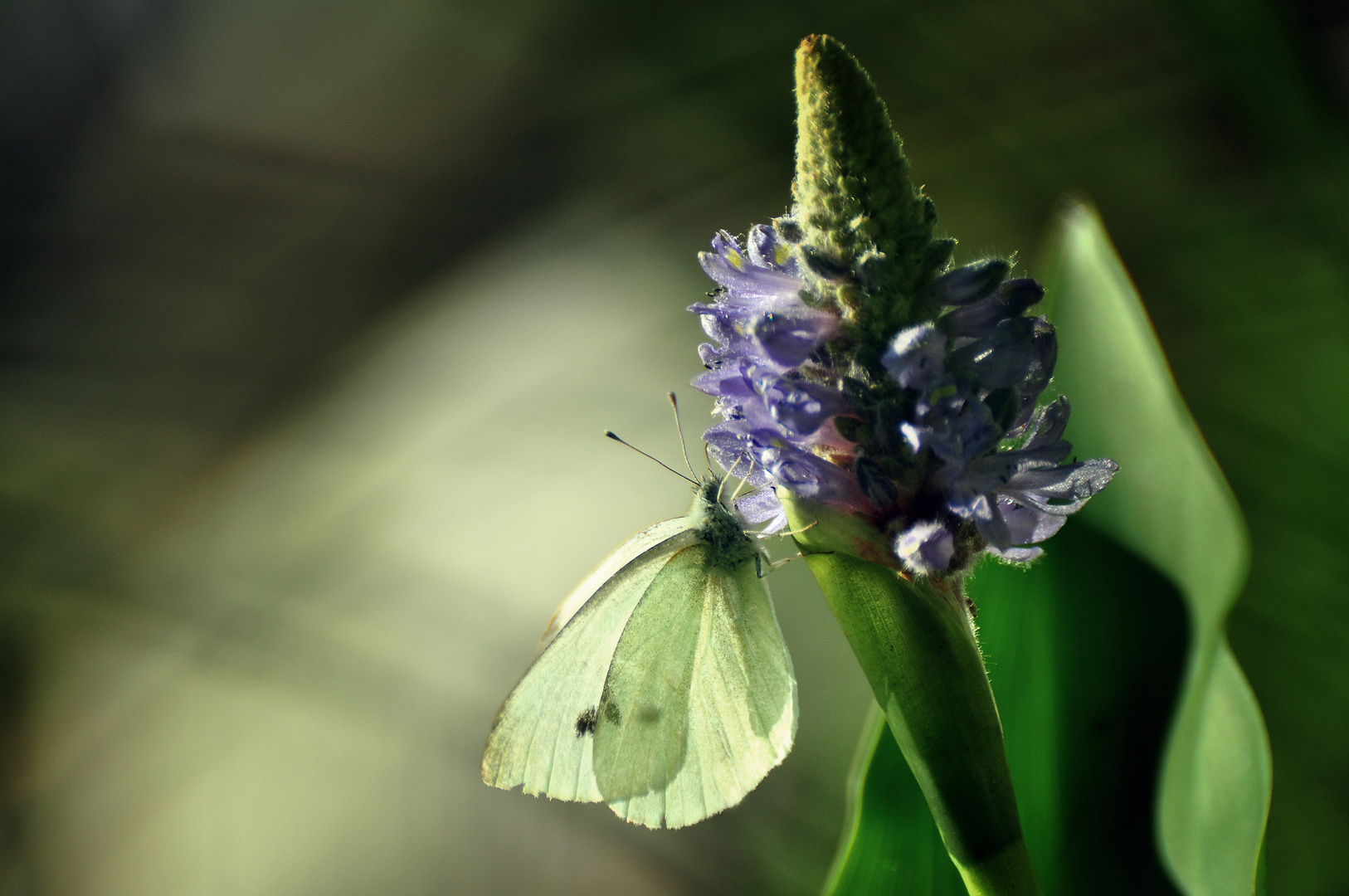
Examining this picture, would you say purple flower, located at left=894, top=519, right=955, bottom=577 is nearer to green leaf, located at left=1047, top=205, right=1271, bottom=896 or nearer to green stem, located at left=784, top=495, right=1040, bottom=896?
green stem, located at left=784, top=495, right=1040, bottom=896

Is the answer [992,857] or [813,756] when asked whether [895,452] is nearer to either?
[992,857]

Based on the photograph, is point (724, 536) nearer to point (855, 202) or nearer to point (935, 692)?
point (935, 692)

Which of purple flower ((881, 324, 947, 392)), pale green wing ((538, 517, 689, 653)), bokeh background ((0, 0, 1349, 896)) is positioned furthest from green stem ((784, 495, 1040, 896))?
bokeh background ((0, 0, 1349, 896))

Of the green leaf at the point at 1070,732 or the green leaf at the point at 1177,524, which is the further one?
the green leaf at the point at 1070,732

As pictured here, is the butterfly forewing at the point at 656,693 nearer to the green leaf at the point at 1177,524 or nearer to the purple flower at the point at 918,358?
the purple flower at the point at 918,358

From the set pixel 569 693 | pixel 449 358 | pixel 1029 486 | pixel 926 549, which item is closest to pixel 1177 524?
pixel 1029 486

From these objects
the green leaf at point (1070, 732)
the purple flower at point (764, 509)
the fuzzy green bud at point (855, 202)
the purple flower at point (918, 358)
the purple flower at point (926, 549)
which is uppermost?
the fuzzy green bud at point (855, 202)

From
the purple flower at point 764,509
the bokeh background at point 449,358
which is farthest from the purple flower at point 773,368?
the bokeh background at point 449,358
